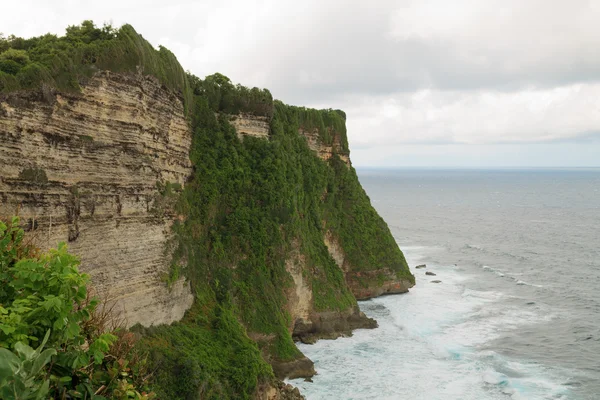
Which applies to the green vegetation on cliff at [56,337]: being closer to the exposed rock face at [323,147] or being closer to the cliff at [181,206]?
the cliff at [181,206]

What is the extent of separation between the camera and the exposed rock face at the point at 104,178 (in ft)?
57.4

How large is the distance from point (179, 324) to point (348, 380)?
11.2 m

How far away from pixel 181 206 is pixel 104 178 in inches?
274

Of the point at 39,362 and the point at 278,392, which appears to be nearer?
the point at 39,362

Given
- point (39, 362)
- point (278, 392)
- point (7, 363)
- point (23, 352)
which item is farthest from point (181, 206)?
point (7, 363)

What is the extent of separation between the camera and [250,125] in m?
34.6

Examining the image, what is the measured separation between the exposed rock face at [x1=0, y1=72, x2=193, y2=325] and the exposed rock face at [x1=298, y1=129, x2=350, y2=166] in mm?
20919

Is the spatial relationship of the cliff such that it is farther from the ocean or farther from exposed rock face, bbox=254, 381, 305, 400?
the ocean

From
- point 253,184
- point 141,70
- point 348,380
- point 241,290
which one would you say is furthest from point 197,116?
point 348,380

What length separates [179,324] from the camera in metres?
25.9

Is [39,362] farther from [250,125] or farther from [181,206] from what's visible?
[250,125]

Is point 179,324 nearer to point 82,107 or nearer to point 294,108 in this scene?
point 82,107

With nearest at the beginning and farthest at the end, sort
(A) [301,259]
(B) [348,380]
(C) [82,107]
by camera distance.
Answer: (C) [82,107] → (B) [348,380] → (A) [301,259]

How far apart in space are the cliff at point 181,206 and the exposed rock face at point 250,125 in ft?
0.36
